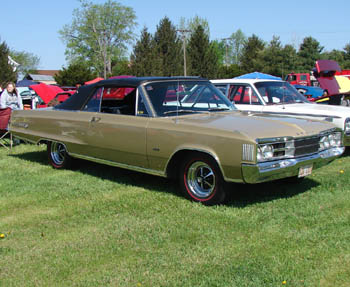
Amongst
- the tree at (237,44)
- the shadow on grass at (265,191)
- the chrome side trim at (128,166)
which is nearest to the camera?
the shadow on grass at (265,191)

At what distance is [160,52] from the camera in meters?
51.2

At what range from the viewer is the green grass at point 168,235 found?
3.43 meters

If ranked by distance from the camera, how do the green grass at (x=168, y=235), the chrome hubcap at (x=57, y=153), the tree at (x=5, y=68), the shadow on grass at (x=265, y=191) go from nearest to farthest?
1. the green grass at (x=168, y=235)
2. the shadow on grass at (x=265, y=191)
3. the chrome hubcap at (x=57, y=153)
4. the tree at (x=5, y=68)

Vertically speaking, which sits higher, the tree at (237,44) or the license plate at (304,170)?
the tree at (237,44)

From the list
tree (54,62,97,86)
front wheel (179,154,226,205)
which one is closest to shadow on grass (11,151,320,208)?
front wheel (179,154,226,205)

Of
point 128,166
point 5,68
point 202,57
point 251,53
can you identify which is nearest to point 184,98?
point 128,166

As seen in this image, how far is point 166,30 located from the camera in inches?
2050

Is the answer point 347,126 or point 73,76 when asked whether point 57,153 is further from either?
point 73,76

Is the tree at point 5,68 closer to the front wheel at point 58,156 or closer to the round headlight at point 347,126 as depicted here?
the front wheel at point 58,156

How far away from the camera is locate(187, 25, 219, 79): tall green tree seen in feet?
168

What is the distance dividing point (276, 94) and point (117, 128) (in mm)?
4203

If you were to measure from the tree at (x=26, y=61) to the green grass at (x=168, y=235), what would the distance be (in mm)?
98859

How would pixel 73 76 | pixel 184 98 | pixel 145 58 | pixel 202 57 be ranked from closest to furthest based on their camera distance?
pixel 184 98, pixel 145 58, pixel 73 76, pixel 202 57

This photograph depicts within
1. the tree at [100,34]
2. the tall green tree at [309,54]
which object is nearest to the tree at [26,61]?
the tree at [100,34]
